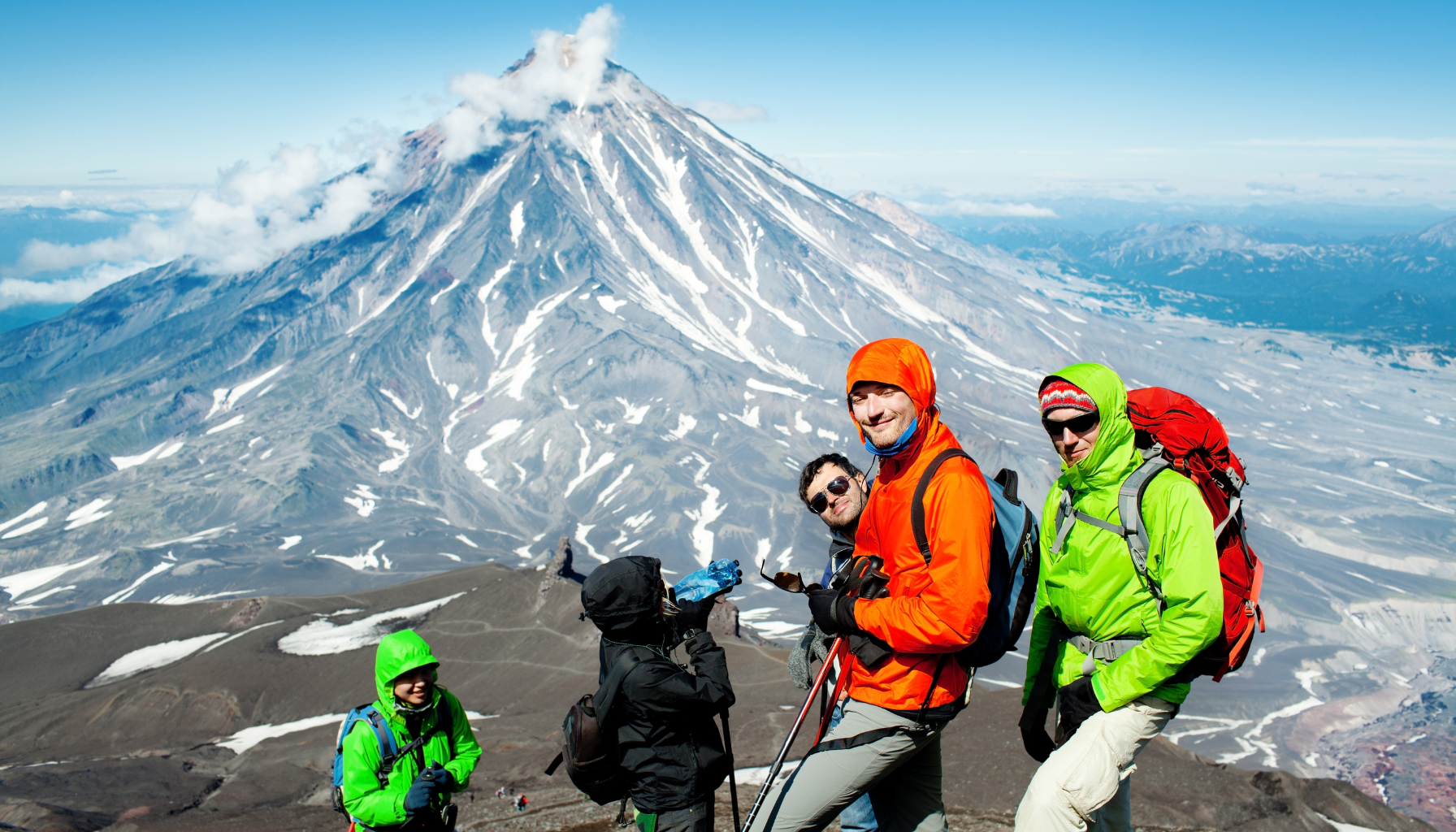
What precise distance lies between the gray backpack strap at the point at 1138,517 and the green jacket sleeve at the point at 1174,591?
37 mm

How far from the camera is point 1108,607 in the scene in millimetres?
4484

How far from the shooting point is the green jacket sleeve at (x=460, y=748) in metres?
6.11

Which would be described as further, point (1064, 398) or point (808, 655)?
point (808, 655)

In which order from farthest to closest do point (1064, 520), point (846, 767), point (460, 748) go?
point (460, 748)
point (1064, 520)
point (846, 767)

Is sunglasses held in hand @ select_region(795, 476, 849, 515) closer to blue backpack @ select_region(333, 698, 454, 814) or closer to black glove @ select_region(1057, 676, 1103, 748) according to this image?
black glove @ select_region(1057, 676, 1103, 748)

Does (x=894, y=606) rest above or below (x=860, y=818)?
above

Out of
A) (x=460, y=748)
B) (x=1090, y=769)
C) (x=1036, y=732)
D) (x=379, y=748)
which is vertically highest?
(x=1090, y=769)

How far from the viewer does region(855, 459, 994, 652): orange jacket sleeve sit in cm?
411

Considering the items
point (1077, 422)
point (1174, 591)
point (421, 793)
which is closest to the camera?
point (1174, 591)

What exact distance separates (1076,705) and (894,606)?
131cm

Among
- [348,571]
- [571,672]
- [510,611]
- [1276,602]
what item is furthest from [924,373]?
[1276,602]

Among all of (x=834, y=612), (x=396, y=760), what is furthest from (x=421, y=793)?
(x=834, y=612)

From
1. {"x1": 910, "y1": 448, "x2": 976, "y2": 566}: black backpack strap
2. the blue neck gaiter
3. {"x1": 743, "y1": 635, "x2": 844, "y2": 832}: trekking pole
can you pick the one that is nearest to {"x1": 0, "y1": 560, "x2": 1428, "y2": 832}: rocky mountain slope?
{"x1": 743, "y1": 635, "x2": 844, "y2": 832}: trekking pole

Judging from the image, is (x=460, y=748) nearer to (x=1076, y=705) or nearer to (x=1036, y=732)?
(x=1036, y=732)
